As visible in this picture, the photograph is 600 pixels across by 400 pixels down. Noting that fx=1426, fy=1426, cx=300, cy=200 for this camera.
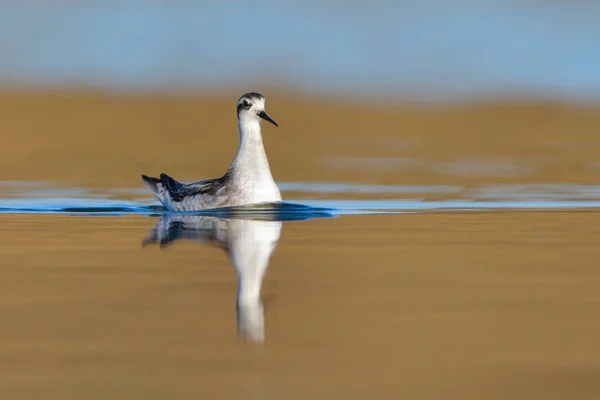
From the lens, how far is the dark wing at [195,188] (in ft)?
50.7

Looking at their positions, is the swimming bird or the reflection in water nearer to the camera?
the reflection in water

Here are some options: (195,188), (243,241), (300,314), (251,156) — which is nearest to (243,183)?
(251,156)

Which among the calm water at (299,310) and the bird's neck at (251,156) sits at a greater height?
the bird's neck at (251,156)

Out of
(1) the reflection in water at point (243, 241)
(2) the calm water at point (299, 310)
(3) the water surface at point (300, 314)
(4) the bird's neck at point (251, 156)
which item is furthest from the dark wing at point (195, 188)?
(3) the water surface at point (300, 314)

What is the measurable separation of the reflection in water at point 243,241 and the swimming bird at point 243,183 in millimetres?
332

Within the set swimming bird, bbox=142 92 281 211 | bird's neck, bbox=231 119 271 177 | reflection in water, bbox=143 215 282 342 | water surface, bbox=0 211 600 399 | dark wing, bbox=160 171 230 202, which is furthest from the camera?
dark wing, bbox=160 171 230 202

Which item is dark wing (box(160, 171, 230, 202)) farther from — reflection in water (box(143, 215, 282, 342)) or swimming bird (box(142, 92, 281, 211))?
reflection in water (box(143, 215, 282, 342))

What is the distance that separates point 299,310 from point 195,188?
7.30 meters

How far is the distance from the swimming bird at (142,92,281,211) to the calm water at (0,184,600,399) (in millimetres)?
842

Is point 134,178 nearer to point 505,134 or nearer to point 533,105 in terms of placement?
point 505,134

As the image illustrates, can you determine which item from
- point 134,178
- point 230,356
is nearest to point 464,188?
point 134,178

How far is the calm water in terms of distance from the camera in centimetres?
661

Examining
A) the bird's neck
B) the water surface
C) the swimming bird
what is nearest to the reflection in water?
the water surface

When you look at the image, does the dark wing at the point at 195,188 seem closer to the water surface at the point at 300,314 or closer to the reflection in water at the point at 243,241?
the reflection in water at the point at 243,241
